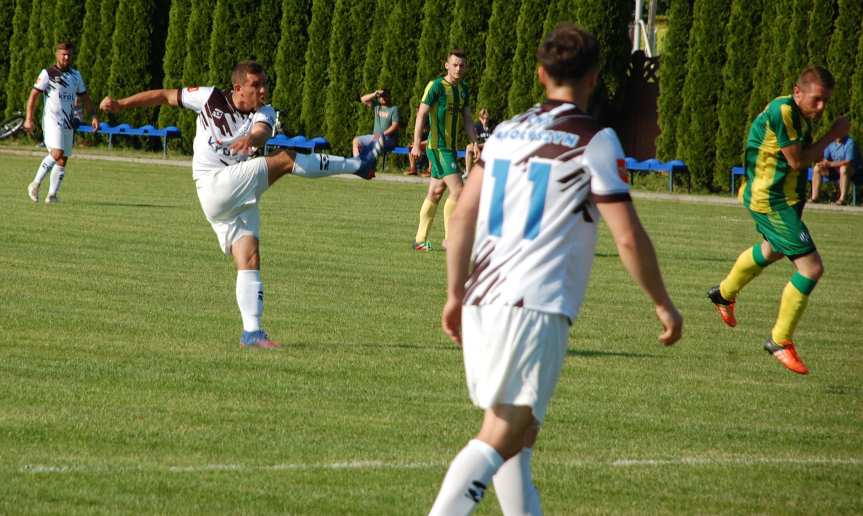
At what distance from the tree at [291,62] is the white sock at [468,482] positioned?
1451 inches

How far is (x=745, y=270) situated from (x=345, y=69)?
96.9ft

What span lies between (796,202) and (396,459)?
198 inches

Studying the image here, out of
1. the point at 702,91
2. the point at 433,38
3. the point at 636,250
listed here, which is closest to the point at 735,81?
the point at 702,91

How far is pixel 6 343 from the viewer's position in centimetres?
1020

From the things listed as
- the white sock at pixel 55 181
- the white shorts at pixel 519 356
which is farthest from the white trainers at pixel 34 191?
the white shorts at pixel 519 356

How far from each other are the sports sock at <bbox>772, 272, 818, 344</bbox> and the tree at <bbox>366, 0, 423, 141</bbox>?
95.0 feet

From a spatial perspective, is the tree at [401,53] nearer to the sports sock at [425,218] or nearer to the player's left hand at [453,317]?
the sports sock at [425,218]

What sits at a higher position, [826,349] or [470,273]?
[470,273]

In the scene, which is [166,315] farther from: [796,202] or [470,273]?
[470,273]

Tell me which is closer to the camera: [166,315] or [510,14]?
[166,315]

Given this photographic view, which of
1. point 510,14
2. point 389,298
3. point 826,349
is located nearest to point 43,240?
point 389,298

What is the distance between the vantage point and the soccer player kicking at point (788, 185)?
415 inches

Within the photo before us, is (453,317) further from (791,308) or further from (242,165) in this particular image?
(791,308)

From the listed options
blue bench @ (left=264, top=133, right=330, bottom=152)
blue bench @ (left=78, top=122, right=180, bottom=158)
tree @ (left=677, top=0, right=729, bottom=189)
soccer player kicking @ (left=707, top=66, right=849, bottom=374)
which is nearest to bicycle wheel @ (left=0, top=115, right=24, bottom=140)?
blue bench @ (left=264, top=133, right=330, bottom=152)
